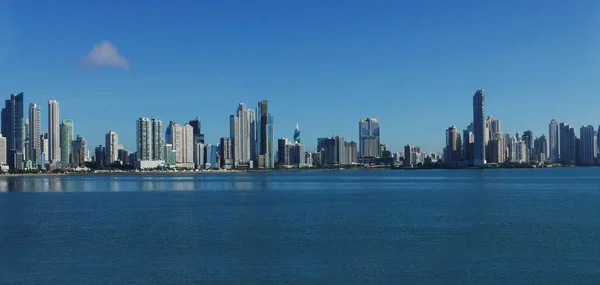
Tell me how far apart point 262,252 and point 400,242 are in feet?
25.9

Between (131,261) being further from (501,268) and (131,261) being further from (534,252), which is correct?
(534,252)

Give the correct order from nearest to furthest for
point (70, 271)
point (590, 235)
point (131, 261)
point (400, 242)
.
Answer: point (70, 271) < point (131, 261) < point (400, 242) < point (590, 235)

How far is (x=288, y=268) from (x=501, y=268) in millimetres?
9415

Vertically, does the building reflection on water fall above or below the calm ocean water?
below

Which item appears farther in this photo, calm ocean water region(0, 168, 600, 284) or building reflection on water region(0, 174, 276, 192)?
building reflection on water region(0, 174, 276, 192)

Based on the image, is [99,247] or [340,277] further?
[99,247]

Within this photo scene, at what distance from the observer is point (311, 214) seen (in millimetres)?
50812

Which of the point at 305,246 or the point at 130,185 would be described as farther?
the point at 130,185

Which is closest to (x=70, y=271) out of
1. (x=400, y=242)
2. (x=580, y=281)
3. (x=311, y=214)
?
(x=400, y=242)

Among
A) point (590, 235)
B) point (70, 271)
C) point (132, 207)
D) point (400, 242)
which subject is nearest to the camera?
point (70, 271)

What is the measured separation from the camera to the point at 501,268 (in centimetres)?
2742

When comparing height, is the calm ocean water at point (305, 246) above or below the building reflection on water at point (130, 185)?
above

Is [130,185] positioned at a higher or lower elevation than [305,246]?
lower

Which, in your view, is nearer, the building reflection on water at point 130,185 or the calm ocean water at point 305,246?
the calm ocean water at point 305,246
